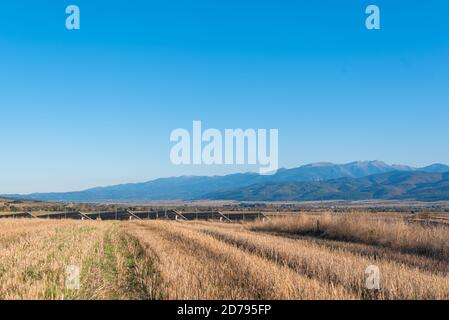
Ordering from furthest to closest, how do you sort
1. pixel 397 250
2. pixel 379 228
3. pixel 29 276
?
pixel 379 228, pixel 397 250, pixel 29 276

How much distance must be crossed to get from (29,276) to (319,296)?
6233 millimetres

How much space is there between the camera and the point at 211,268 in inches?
477

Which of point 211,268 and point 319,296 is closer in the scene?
point 319,296

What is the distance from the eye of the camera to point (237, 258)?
13836 millimetres

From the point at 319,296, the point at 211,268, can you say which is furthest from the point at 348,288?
the point at 211,268
